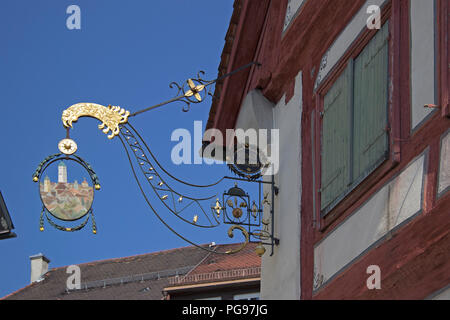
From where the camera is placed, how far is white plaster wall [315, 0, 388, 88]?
31.1ft

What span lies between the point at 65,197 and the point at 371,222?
128 inches

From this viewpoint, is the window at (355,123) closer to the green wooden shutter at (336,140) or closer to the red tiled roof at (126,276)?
the green wooden shutter at (336,140)

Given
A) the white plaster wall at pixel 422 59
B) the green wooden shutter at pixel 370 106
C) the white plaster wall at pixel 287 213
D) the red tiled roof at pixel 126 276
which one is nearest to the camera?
the white plaster wall at pixel 422 59

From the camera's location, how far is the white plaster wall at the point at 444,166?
746 cm

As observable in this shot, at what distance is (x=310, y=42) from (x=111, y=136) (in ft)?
7.28

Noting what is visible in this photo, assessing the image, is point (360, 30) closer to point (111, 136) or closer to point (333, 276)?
point (333, 276)

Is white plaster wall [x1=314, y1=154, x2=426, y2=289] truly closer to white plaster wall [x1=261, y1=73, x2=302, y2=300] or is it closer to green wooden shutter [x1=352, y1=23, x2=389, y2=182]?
green wooden shutter [x1=352, y1=23, x2=389, y2=182]

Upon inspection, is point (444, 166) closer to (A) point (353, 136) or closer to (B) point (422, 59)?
(B) point (422, 59)

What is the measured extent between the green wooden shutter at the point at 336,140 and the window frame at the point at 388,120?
0.09 meters

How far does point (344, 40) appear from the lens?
9.94m


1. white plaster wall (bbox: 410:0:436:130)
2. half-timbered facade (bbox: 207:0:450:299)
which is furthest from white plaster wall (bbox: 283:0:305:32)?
white plaster wall (bbox: 410:0:436:130)

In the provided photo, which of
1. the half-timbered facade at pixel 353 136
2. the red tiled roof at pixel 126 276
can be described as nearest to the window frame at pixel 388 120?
the half-timbered facade at pixel 353 136

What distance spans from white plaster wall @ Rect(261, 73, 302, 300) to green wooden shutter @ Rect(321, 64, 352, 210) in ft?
2.73

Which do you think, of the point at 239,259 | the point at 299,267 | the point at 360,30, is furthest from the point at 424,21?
the point at 239,259
